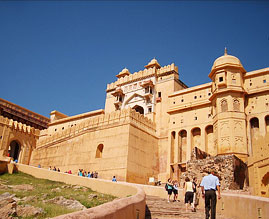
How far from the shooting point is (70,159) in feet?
101

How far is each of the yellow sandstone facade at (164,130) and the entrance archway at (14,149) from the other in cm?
72

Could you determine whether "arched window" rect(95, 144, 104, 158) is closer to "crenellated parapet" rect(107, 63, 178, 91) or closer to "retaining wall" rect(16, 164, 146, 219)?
"retaining wall" rect(16, 164, 146, 219)

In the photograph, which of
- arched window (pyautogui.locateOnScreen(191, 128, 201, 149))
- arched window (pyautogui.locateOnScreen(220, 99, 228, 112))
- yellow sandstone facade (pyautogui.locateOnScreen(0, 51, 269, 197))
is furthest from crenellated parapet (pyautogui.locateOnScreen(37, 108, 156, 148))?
arched window (pyautogui.locateOnScreen(220, 99, 228, 112))

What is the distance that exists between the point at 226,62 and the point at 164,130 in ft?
29.8

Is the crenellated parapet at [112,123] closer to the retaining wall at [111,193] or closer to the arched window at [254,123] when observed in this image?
the retaining wall at [111,193]

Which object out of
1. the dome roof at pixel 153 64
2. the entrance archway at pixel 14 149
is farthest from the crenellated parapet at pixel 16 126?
the dome roof at pixel 153 64

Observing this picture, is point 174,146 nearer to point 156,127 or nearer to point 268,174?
point 156,127

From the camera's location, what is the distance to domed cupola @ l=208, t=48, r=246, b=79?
26.8m

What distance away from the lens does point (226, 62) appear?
2689 cm

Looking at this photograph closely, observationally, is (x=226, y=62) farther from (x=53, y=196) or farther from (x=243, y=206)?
(x=243, y=206)

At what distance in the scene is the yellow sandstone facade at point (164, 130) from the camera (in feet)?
81.8

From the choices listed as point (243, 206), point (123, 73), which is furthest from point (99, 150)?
point (243, 206)

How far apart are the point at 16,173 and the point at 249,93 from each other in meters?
19.9

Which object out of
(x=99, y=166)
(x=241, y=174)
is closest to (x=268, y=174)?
(x=241, y=174)
